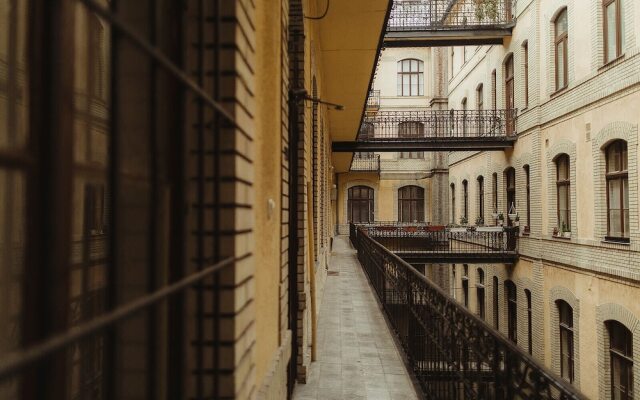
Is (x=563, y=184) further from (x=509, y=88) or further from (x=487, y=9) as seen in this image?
(x=487, y=9)

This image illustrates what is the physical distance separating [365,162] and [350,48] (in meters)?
24.4

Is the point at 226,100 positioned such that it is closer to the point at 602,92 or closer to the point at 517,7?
the point at 602,92

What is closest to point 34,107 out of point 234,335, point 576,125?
point 234,335

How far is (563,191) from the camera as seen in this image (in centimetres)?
1397

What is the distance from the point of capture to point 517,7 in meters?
16.9

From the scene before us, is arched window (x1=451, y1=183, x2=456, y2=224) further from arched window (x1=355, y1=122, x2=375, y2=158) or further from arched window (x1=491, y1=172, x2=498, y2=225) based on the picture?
arched window (x1=355, y1=122, x2=375, y2=158)

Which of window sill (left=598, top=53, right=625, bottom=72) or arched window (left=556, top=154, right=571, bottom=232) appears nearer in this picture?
window sill (left=598, top=53, right=625, bottom=72)

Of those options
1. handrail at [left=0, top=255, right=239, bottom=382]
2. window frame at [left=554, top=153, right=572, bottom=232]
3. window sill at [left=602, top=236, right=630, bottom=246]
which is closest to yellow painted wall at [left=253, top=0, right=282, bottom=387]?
handrail at [left=0, top=255, right=239, bottom=382]

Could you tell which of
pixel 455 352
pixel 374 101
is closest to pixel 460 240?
pixel 374 101

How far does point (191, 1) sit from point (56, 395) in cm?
140

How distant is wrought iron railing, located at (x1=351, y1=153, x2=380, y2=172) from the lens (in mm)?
32375

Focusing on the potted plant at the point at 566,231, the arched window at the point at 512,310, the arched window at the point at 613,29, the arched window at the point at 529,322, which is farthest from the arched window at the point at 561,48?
the arched window at the point at 512,310

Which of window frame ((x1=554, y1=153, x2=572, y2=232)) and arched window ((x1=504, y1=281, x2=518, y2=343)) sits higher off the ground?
window frame ((x1=554, y1=153, x2=572, y2=232))

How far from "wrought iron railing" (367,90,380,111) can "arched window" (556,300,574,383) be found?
1912 cm
